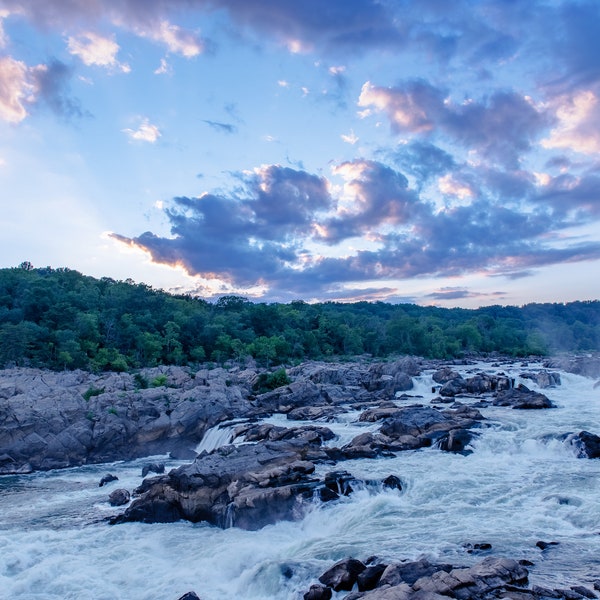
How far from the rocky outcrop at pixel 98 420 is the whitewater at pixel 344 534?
256 inches

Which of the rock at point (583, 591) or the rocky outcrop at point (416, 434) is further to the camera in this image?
the rocky outcrop at point (416, 434)

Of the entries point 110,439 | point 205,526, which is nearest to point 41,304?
point 110,439

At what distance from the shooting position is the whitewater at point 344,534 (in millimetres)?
13211

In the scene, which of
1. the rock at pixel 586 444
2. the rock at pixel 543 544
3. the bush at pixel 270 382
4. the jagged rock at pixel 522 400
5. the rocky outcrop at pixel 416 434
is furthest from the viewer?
the bush at pixel 270 382

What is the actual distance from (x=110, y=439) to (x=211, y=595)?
2091 cm

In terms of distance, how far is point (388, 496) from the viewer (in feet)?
59.6

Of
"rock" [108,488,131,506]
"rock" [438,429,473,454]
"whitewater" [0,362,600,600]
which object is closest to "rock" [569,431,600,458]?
"whitewater" [0,362,600,600]

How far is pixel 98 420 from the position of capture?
106 feet

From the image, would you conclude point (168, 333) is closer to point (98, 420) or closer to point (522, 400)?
point (98, 420)

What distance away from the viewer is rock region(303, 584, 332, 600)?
1170cm

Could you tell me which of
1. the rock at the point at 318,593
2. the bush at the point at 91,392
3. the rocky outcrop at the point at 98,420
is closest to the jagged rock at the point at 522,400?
the rocky outcrop at the point at 98,420

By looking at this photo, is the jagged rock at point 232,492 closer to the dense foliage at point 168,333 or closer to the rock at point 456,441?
the rock at point 456,441

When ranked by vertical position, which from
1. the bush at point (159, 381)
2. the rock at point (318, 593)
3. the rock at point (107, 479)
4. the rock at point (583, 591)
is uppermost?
the bush at point (159, 381)

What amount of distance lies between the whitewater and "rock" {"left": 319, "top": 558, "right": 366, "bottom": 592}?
256 mm
